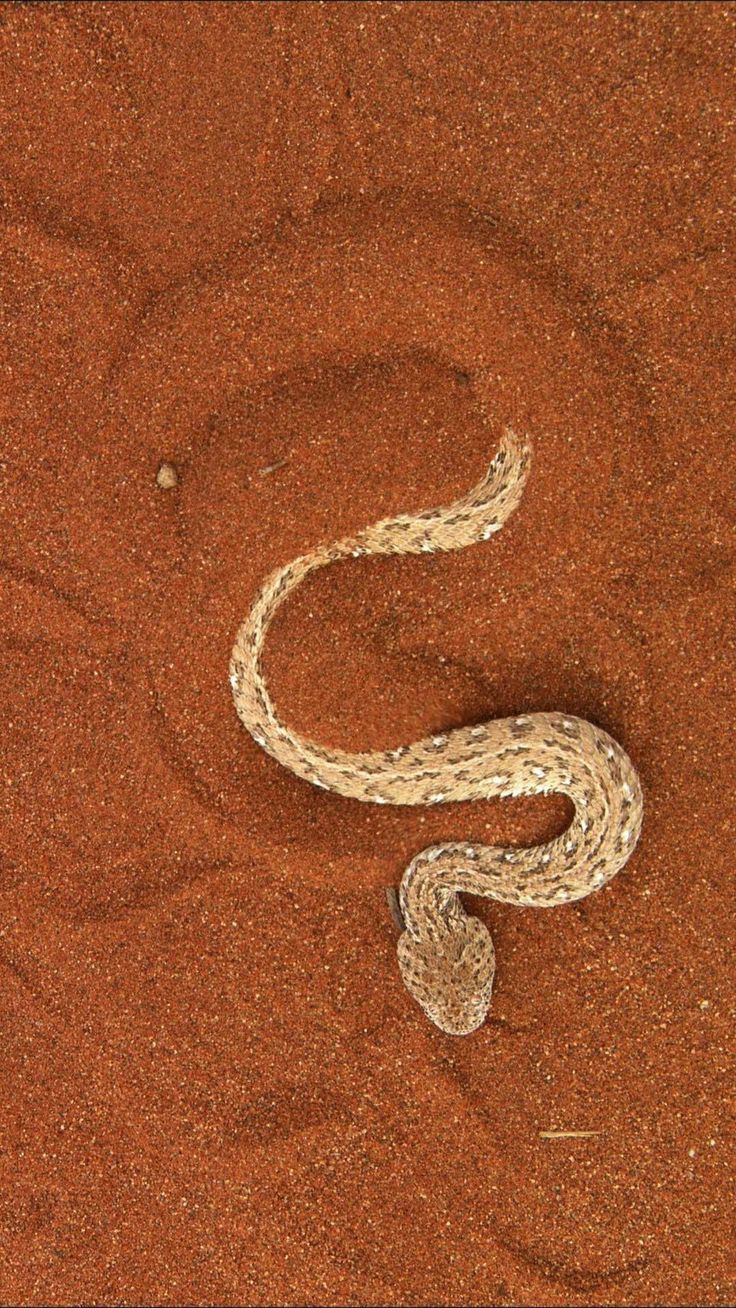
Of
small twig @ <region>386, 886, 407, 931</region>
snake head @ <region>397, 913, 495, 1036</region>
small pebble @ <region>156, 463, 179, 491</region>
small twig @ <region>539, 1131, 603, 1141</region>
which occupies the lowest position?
small twig @ <region>539, 1131, 603, 1141</region>

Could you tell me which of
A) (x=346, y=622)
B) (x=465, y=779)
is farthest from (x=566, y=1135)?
(x=346, y=622)

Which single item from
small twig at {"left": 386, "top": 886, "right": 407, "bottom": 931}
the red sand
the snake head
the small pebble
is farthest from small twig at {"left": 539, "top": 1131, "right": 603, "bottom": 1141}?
the small pebble

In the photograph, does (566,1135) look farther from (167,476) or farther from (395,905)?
(167,476)

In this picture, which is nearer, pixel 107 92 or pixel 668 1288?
pixel 107 92

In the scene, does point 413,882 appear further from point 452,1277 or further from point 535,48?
point 535,48

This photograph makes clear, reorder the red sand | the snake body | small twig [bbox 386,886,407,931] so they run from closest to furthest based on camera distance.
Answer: the red sand
the snake body
small twig [bbox 386,886,407,931]

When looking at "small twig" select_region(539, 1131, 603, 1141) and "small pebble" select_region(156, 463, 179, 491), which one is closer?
"small pebble" select_region(156, 463, 179, 491)

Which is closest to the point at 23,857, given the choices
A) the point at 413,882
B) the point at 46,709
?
the point at 46,709

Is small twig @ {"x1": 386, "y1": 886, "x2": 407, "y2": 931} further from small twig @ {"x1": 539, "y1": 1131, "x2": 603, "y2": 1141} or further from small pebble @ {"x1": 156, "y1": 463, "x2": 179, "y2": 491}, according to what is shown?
small pebble @ {"x1": 156, "y1": 463, "x2": 179, "y2": 491}
